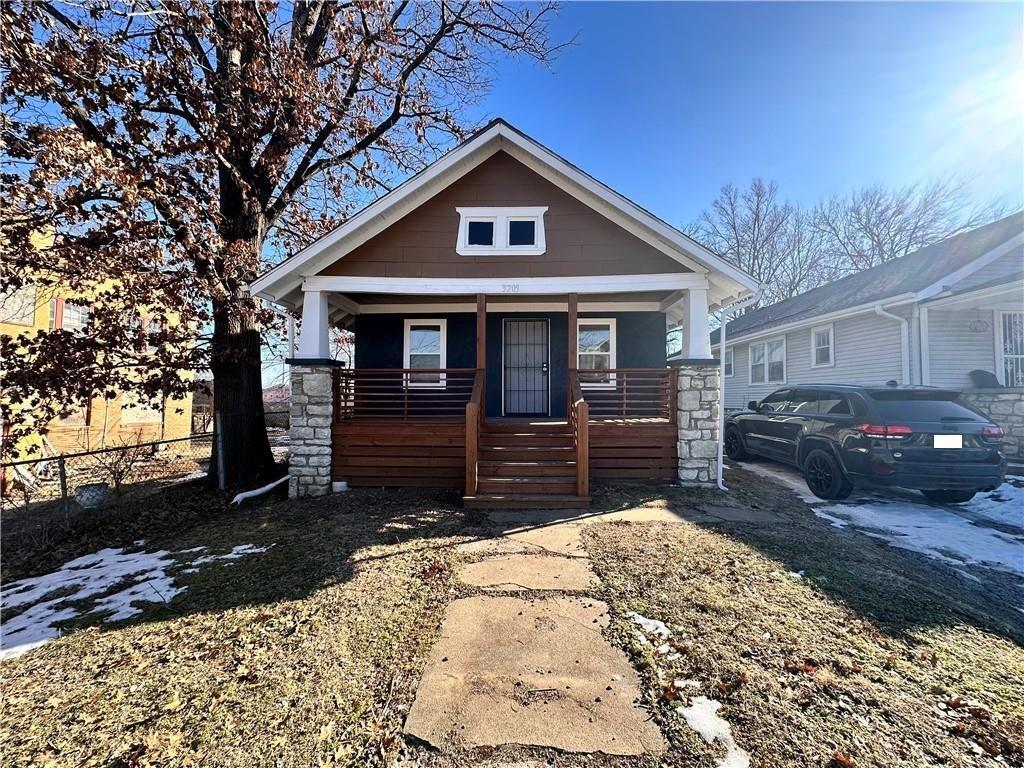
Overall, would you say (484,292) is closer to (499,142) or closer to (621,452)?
(499,142)

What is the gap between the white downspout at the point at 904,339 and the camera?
9.59 meters

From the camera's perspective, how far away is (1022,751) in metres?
1.94

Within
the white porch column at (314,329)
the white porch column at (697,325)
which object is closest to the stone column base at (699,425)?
the white porch column at (697,325)

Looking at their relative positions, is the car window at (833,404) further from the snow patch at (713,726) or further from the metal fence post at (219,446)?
the metal fence post at (219,446)

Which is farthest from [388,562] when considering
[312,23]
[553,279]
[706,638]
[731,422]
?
[312,23]

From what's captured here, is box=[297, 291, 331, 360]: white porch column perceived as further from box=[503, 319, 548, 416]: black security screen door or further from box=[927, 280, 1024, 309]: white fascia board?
box=[927, 280, 1024, 309]: white fascia board

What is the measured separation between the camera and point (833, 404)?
20.9 feet

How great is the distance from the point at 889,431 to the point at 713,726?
206 inches

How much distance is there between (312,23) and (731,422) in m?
12.3

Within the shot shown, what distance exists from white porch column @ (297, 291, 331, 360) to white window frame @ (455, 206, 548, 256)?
7.88 ft

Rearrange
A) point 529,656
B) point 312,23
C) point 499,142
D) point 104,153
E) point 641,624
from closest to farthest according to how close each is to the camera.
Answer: point 529,656 < point 641,624 < point 104,153 < point 499,142 < point 312,23

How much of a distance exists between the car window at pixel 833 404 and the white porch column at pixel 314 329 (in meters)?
7.79

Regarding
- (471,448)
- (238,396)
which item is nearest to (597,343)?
(471,448)

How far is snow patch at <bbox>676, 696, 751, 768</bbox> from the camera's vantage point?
1871mm
